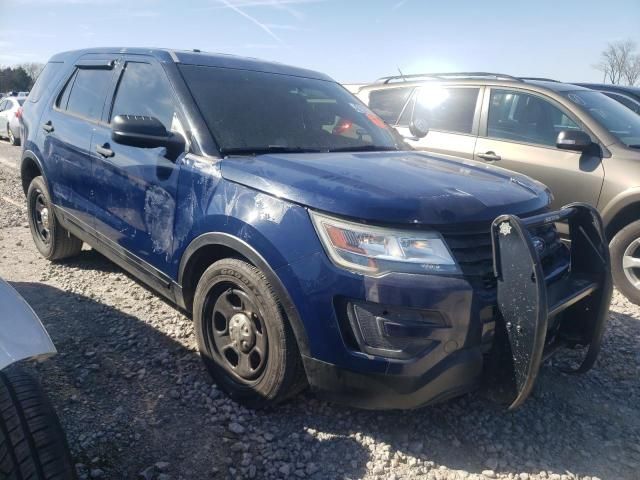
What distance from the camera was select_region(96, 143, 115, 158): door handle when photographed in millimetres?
3355

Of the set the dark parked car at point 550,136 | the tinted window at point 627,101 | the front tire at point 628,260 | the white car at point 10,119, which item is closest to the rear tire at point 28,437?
the dark parked car at point 550,136

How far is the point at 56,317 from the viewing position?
3613 millimetres

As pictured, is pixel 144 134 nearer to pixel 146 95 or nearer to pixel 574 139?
pixel 146 95

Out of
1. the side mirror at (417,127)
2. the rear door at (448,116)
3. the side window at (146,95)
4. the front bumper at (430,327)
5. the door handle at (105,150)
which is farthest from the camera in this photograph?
the rear door at (448,116)

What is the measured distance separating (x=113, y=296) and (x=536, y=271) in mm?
3200

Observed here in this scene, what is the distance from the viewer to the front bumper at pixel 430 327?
2.07 meters

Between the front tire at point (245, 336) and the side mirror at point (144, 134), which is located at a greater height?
the side mirror at point (144, 134)

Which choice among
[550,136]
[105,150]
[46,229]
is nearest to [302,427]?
[105,150]

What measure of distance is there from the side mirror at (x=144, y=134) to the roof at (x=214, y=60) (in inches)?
24.7

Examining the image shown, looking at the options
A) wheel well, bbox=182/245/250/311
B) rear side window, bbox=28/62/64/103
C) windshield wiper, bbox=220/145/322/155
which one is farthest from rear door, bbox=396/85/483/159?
rear side window, bbox=28/62/64/103

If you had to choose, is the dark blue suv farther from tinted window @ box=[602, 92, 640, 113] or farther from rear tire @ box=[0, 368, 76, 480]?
tinted window @ box=[602, 92, 640, 113]

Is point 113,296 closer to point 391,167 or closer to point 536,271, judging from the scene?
point 391,167

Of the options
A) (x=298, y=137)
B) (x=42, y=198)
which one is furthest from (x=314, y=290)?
(x=42, y=198)

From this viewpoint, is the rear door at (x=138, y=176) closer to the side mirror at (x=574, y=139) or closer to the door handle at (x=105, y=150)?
the door handle at (x=105, y=150)
